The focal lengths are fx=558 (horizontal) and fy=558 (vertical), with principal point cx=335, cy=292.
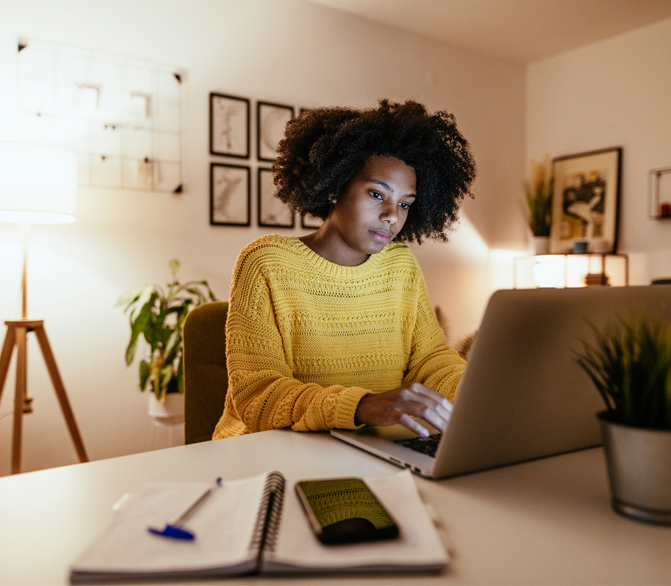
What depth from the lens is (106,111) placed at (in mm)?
2529

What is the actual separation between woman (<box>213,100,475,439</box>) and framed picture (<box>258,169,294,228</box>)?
1347 mm

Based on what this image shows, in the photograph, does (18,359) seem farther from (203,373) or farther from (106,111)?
(106,111)

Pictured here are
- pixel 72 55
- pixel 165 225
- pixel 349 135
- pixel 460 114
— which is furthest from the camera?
pixel 460 114

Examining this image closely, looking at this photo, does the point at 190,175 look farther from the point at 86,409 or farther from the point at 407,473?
the point at 407,473

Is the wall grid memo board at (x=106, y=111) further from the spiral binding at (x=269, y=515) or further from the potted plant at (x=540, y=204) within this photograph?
the potted plant at (x=540, y=204)

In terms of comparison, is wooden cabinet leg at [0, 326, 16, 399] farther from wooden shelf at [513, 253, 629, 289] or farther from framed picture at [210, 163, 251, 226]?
wooden shelf at [513, 253, 629, 289]

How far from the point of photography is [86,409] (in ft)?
8.32

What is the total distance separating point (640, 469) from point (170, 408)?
2.12 metres

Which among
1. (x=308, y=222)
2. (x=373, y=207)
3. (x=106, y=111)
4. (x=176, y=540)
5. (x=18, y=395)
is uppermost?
(x=106, y=111)

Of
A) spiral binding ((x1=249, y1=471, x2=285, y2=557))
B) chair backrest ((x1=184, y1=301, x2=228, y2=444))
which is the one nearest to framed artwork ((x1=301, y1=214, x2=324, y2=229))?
chair backrest ((x1=184, y1=301, x2=228, y2=444))

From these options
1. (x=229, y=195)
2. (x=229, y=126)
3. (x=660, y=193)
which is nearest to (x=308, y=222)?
(x=229, y=195)

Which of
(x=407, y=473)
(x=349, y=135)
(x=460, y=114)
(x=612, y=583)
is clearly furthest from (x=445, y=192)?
(x=460, y=114)

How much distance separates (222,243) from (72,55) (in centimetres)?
106

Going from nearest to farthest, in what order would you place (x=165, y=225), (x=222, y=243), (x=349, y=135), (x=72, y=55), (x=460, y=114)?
1. (x=349, y=135)
2. (x=72, y=55)
3. (x=165, y=225)
4. (x=222, y=243)
5. (x=460, y=114)
